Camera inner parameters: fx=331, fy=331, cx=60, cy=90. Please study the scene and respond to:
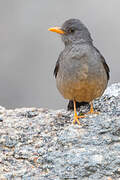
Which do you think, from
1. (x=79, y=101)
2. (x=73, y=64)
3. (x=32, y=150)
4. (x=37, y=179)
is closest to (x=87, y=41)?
(x=73, y=64)

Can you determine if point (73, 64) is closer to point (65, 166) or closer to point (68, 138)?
point (68, 138)

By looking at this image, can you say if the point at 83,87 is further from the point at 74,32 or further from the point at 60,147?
the point at 60,147

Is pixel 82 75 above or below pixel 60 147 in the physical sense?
above

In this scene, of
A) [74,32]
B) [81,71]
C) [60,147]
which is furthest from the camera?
[74,32]

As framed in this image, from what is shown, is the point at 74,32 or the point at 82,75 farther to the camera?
the point at 74,32

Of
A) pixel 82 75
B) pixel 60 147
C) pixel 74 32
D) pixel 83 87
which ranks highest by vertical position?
pixel 74 32

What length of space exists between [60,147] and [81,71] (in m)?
1.81

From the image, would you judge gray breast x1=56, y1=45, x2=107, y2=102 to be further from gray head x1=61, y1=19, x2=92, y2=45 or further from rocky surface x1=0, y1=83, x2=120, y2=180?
rocky surface x1=0, y1=83, x2=120, y2=180

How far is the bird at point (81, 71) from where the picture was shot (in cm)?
581

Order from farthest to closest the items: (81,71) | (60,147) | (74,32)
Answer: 1. (74,32)
2. (81,71)
3. (60,147)

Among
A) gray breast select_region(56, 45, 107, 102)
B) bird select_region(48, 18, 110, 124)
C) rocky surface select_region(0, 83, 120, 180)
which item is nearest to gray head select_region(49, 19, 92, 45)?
bird select_region(48, 18, 110, 124)

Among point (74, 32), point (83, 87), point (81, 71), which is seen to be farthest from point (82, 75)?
point (74, 32)

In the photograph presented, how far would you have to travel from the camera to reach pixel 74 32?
6477 mm

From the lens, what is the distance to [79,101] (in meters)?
6.34
